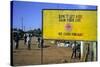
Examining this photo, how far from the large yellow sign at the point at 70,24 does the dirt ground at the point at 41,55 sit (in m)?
0.11

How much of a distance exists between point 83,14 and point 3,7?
0.77m

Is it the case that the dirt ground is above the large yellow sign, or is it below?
below

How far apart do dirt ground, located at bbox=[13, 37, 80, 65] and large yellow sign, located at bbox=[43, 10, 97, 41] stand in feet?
0.35

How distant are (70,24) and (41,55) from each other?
41cm

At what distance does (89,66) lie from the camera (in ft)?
6.64

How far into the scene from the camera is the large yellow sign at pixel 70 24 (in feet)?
6.32

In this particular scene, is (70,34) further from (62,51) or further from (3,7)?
(3,7)

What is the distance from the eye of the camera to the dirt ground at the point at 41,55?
184cm

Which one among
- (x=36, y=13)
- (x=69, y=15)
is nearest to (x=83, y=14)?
(x=69, y=15)

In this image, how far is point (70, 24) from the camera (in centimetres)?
198

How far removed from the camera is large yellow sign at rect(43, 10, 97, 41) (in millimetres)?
1928

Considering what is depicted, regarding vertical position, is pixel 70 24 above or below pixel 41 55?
above

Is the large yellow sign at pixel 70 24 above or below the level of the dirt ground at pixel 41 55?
above

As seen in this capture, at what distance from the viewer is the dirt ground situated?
6.05 ft
